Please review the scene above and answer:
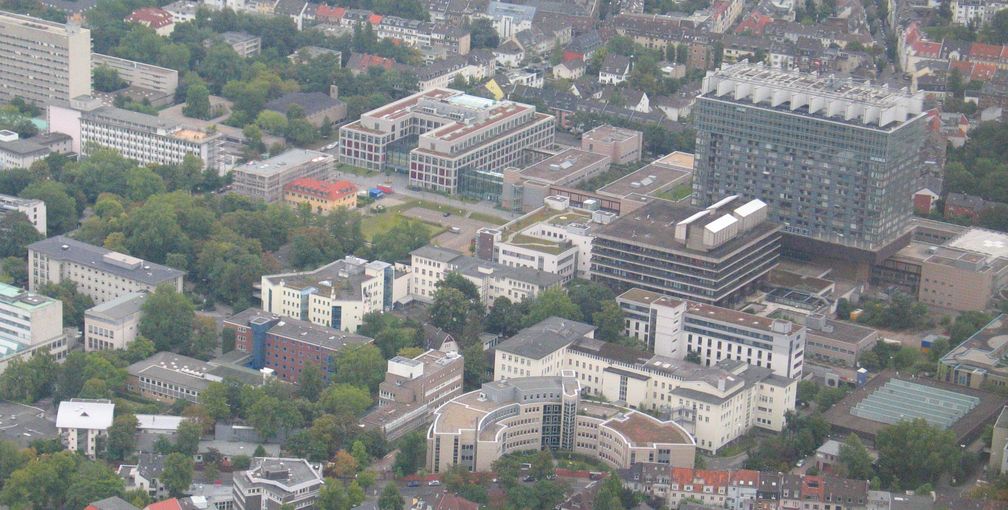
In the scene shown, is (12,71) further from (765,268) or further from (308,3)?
(765,268)

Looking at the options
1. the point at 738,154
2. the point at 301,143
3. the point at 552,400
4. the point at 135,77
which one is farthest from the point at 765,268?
the point at 135,77

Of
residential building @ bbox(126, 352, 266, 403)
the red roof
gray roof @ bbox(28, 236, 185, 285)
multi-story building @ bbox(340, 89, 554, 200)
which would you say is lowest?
residential building @ bbox(126, 352, 266, 403)

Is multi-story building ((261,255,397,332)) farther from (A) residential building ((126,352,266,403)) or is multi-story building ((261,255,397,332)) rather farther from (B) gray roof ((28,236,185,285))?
(A) residential building ((126,352,266,403))

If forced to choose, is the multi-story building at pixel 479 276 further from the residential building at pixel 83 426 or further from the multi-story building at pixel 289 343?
the residential building at pixel 83 426

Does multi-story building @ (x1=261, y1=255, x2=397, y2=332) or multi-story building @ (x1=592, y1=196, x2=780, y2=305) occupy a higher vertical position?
multi-story building @ (x1=592, y1=196, x2=780, y2=305)

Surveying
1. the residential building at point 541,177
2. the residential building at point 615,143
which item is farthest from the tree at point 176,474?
the residential building at point 615,143

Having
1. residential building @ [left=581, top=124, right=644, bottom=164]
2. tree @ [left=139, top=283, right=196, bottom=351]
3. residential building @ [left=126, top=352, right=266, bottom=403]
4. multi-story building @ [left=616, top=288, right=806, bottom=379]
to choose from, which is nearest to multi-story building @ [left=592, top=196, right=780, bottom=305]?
multi-story building @ [left=616, top=288, right=806, bottom=379]
